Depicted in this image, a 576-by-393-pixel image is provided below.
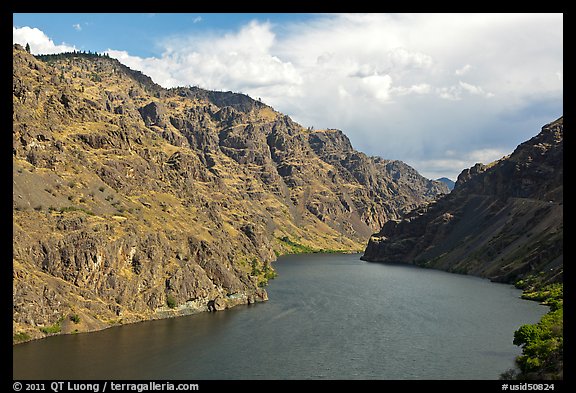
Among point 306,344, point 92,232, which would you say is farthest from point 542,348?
point 92,232

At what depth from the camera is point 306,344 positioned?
313 ft

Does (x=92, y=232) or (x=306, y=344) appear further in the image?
(x=92, y=232)

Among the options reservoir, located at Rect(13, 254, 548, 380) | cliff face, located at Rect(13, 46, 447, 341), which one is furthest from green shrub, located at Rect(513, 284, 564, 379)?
cliff face, located at Rect(13, 46, 447, 341)

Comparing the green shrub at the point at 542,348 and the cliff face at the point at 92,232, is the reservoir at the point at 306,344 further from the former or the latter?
the cliff face at the point at 92,232

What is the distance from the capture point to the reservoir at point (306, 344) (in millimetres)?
77062

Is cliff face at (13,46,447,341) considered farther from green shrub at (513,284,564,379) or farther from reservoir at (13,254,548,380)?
green shrub at (513,284,564,379)

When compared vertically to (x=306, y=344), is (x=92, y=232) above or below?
above

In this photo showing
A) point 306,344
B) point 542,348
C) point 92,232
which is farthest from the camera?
point 92,232

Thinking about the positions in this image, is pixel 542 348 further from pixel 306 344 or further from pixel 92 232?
pixel 92 232

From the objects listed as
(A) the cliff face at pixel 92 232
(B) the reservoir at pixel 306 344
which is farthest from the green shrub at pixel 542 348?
(A) the cliff face at pixel 92 232

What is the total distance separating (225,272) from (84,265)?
139 feet

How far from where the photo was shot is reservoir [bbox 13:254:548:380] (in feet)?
253

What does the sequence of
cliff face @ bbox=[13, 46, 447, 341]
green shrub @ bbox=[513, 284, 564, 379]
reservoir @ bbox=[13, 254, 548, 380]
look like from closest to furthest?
green shrub @ bbox=[513, 284, 564, 379], reservoir @ bbox=[13, 254, 548, 380], cliff face @ bbox=[13, 46, 447, 341]
